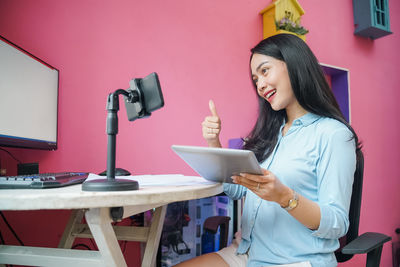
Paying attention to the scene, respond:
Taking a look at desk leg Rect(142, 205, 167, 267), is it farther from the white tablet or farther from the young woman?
the white tablet

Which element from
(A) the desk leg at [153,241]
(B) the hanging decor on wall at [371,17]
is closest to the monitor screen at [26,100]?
(A) the desk leg at [153,241]

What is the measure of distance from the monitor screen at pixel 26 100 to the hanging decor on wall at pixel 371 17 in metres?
2.76

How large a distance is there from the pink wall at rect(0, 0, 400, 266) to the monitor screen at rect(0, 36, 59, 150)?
176 millimetres

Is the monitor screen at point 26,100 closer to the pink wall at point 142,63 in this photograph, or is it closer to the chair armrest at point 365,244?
the pink wall at point 142,63

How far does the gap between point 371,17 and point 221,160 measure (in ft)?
9.29

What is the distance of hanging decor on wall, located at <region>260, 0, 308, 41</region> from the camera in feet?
6.56

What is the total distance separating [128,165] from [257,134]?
0.79m

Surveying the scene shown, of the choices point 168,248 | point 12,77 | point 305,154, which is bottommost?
point 168,248

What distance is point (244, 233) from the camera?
982mm

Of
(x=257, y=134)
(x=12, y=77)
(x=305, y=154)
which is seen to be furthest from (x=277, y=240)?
(x=12, y=77)

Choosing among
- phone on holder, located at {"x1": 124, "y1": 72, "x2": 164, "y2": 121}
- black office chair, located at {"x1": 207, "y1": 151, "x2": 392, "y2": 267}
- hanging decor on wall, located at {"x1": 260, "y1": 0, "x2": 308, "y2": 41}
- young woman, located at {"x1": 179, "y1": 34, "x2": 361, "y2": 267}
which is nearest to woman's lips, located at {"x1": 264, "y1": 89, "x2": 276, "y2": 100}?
young woman, located at {"x1": 179, "y1": 34, "x2": 361, "y2": 267}

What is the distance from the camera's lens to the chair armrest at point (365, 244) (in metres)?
0.77

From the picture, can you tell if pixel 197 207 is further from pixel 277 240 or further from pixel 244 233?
pixel 277 240

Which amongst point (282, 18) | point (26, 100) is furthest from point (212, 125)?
point (282, 18)
